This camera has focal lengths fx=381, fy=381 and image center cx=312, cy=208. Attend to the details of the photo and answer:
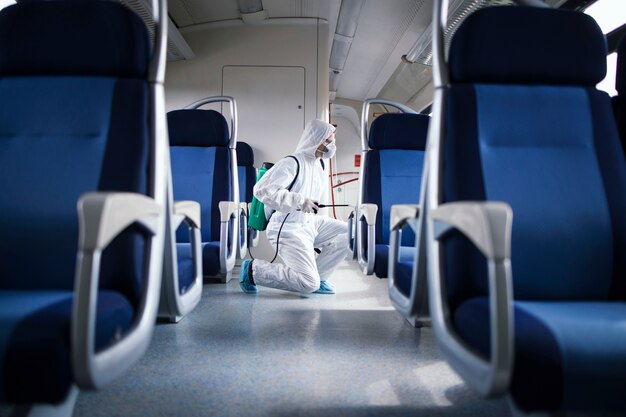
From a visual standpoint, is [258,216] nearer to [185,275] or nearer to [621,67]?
[185,275]

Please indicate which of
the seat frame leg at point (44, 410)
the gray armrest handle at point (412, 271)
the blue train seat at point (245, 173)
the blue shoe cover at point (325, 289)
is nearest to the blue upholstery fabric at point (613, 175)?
the gray armrest handle at point (412, 271)

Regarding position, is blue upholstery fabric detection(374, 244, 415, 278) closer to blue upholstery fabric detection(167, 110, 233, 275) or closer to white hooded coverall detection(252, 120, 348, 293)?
white hooded coverall detection(252, 120, 348, 293)

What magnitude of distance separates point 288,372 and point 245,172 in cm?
296

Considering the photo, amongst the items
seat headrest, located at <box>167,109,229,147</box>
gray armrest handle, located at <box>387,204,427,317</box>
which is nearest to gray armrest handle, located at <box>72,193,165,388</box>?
gray armrest handle, located at <box>387,204,427,317</box>

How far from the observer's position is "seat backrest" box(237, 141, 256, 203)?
4.22 metres

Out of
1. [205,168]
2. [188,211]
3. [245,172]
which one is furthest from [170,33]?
[188,211]

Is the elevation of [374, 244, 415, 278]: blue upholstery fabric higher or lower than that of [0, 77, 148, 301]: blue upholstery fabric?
lower

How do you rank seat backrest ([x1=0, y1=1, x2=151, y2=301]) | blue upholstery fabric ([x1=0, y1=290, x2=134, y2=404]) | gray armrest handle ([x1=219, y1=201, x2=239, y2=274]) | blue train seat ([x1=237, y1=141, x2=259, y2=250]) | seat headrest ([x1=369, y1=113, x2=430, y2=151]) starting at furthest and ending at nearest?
blue train seat ([x1=237, y1=141, x2=259, y2=250])
seat headrest ([x1=369, y1=113, x2=430, y2=151])
gray armrest handle ([x1=219, y1=201, x2=239, y2=274])
seat backrest ([x1=0, y1=1, x2=151, y2=301])
blue upholstery fabric ([x1=0, y1=290, x2=134, y2=404])

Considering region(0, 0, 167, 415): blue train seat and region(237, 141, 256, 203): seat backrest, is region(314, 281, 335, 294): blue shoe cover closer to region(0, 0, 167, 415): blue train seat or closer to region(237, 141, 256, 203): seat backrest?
region(237, 141, 256, 203): seat backrest

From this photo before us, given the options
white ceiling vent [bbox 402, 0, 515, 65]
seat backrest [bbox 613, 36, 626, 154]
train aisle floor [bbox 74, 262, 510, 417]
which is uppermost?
white ceiling vent [bbox 402, 0, 515, 65]

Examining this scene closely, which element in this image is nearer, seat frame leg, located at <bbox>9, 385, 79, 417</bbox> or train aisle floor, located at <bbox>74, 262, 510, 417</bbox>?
seat frame leg, located at <bbox>9, 385, 79, 417</bbox>

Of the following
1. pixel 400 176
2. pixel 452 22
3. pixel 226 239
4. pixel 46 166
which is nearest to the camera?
pixel 46 166

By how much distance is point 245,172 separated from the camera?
4.29 metres

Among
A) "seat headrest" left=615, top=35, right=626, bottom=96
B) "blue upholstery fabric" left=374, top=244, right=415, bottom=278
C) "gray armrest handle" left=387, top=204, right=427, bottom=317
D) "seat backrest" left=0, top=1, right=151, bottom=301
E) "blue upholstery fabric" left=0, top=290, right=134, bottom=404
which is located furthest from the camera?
"blue upholstery fabric" left=374, top=244, right=415, bottom=278
